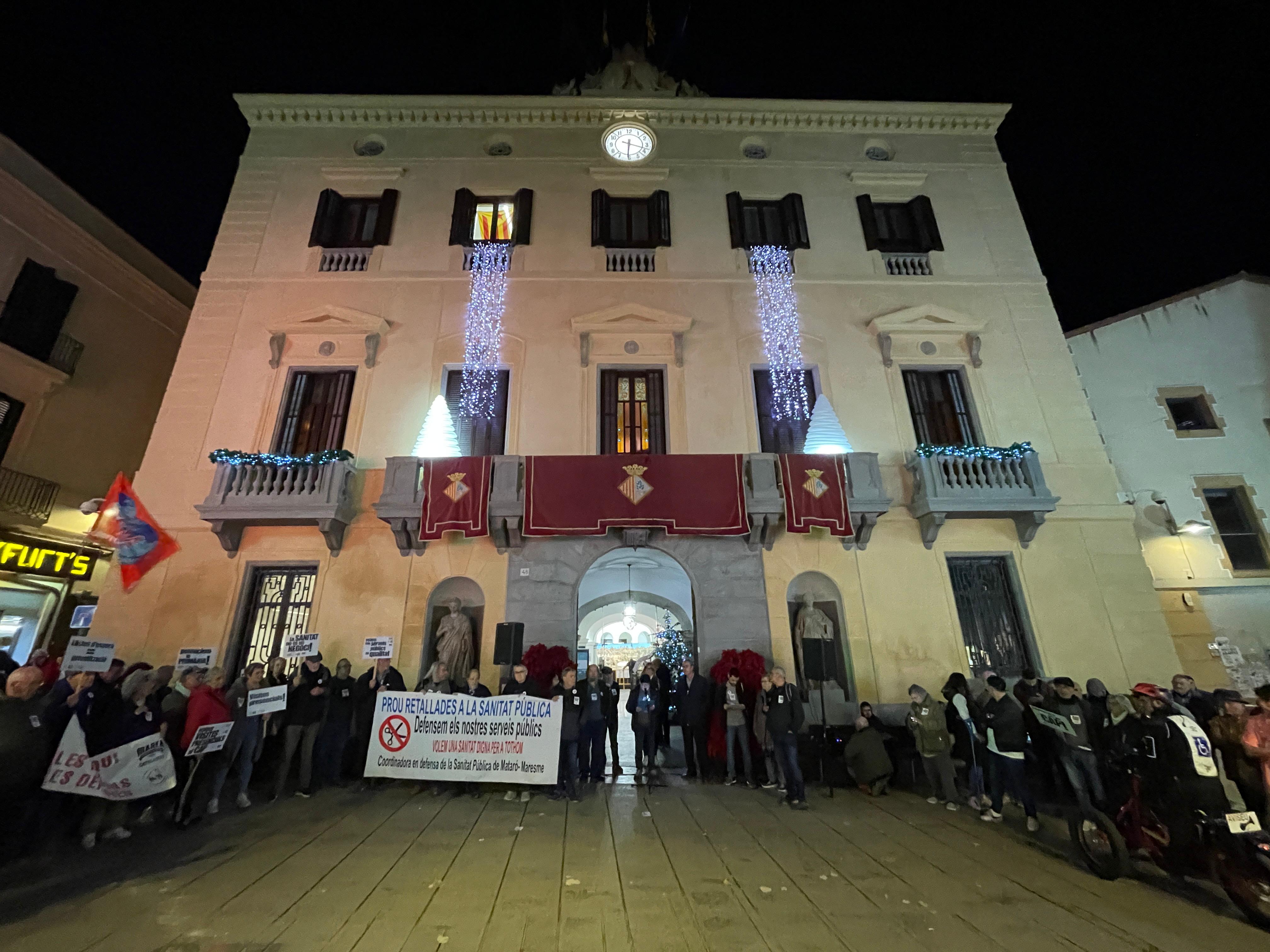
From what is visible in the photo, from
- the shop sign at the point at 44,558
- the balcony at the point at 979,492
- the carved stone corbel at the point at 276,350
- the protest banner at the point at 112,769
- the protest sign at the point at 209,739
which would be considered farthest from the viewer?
the shop sign at the point at 44,558

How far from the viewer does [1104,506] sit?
440 inches

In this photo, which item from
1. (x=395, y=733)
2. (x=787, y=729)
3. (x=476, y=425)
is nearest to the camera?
(x=787, y=729)

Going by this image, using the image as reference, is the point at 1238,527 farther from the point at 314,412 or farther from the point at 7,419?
the point at 7,419

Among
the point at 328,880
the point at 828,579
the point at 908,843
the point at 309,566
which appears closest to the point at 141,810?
the point at 328,880

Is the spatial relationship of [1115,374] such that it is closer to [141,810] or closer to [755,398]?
[755,398]

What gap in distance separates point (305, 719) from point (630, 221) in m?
12.9

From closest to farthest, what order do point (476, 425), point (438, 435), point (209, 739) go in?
point (209, 739) → point (438, 435) → point (476, 425)

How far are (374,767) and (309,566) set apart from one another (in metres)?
4.93

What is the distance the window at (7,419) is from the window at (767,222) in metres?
17.9

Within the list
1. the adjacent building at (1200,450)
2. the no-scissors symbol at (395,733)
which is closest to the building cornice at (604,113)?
the adjacent building at (1200,450)

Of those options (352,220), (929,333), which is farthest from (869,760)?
(352,220)

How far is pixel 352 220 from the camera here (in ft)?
46.4

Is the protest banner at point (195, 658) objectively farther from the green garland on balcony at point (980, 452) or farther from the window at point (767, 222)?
the window at point (767, 222)

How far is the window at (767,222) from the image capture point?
13.7 metres
